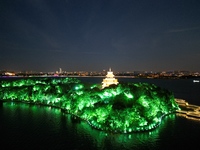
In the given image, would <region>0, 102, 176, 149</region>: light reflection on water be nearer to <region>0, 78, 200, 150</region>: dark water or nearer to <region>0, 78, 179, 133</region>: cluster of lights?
<region>0, 78, 200, 150</region>: dark water

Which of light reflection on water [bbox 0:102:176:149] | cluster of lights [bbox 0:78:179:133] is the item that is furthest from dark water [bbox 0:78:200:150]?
cluster of lights [bbox 0:78:179:133]

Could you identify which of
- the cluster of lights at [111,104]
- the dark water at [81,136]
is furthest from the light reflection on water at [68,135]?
the cluster of lights at [111,104]

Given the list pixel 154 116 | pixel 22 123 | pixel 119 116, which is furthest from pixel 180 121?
pixel 22 123

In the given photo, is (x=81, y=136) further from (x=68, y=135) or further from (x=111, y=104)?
(x=111, y=104)

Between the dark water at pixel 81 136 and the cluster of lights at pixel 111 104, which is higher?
the cluster of lights at pixel 111 104

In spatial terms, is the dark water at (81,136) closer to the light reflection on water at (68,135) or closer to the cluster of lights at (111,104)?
the light reflection on water at (68,135)

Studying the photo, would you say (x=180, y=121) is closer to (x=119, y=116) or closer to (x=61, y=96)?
(x=119, y=116)
